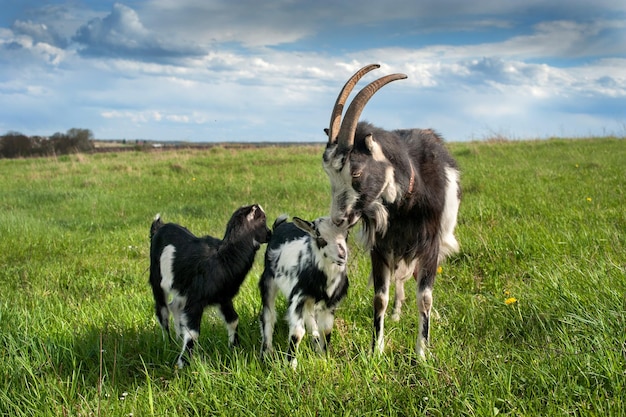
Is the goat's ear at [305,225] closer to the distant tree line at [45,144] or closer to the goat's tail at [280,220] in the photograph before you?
the goat's tail at [280,220]

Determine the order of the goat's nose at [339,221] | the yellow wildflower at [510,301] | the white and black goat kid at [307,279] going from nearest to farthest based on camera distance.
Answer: the goat's nose at [339,221] → the white and black goat kid at [307,279] → the yellow wildflower at [510,301]

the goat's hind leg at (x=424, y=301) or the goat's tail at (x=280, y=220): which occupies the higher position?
the goat's tail at (x=280, y=220)

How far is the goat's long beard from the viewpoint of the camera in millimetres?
3543

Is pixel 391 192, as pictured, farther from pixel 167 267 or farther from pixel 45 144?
pixel 45 144

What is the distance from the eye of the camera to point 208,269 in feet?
12.9

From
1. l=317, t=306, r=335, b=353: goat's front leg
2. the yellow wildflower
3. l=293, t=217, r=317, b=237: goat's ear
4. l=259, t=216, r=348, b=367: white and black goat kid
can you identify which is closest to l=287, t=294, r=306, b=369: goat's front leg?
l=259, t=216, r=348, b=367: white and black goat kid

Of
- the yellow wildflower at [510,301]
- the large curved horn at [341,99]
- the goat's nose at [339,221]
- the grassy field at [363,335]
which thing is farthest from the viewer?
the yellow wildflower at [510,301]

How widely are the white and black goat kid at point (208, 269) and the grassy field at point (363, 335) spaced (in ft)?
0.82

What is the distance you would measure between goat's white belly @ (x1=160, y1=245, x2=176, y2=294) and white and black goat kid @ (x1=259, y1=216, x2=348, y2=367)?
699 millimetres

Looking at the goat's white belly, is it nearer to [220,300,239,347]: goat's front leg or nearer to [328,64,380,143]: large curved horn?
[220,300,239,347]: goat's front leg

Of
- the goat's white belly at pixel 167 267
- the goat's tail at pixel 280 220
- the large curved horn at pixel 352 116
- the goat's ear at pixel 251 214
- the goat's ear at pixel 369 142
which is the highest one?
the large curved horn at pixel 352 116

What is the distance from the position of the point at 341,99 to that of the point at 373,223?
0.87 m

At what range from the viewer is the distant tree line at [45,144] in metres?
36.4

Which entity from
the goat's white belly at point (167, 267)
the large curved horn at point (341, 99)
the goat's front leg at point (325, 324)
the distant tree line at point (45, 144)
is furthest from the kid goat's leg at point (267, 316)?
the distant tree line at point (45, 144)
